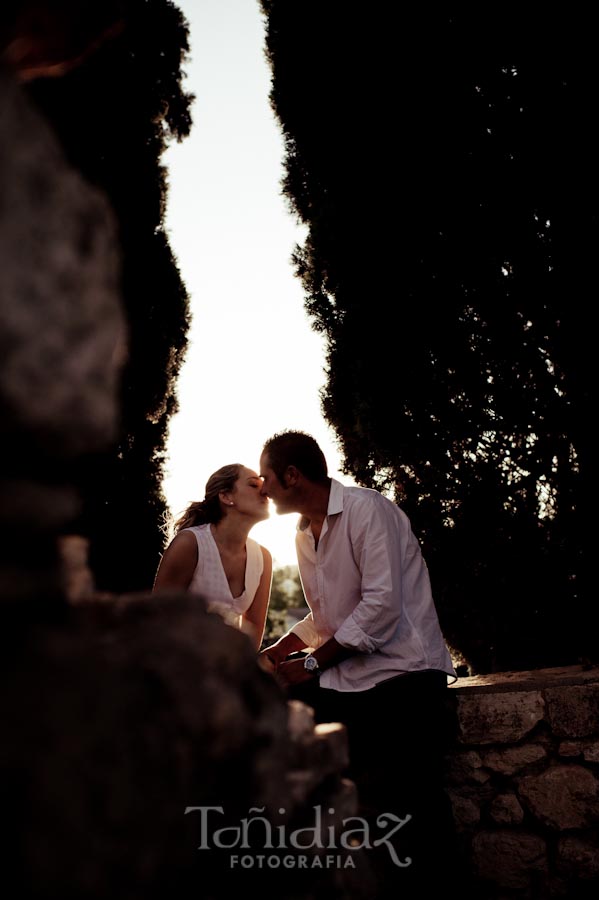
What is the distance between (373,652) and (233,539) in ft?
4.37

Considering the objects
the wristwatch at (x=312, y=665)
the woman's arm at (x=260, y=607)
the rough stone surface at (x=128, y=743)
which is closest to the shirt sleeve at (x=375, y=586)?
the wristwatch at (x=312, y=665)

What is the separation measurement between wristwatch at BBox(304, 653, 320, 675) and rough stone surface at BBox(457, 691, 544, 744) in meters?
0.78

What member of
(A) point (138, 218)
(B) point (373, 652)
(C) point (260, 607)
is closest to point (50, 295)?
(B) point (373, 652)

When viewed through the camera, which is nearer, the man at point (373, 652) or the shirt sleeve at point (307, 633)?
the man at point (373, 652)

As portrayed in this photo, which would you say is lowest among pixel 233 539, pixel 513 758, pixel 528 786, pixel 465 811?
pixel 465 811

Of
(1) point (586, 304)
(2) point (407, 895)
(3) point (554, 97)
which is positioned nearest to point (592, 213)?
(1) point (586, 304)

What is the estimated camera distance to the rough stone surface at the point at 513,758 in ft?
10.1

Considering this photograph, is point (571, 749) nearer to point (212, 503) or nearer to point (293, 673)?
point (293, 673)

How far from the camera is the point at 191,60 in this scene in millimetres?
7676

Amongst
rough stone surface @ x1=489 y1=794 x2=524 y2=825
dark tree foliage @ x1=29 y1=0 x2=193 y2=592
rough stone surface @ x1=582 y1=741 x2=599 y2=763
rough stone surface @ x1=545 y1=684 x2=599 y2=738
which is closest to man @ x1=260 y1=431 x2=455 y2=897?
rough stone surface @ x1=489 y1=794 x2=524 y2=825

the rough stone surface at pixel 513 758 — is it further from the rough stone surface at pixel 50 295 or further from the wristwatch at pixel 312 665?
the rough stone surface at pixel 50 295

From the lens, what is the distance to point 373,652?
2963mm

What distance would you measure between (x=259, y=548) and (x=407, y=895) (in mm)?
2098

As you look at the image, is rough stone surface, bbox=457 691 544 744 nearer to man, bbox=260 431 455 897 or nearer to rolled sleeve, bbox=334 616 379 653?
man, bbox=260 431 455 897
